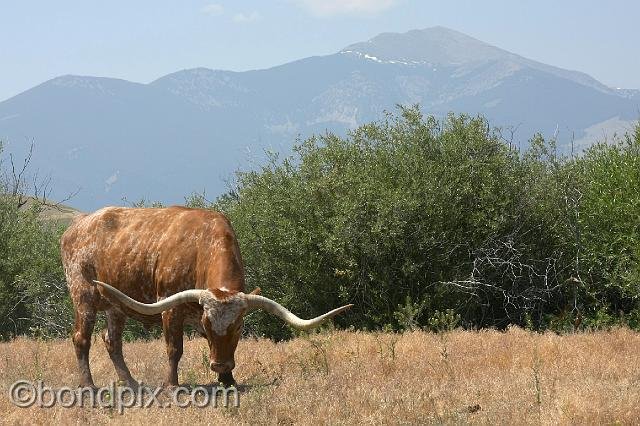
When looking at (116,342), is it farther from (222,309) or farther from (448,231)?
(448,231)

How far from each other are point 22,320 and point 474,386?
96.4ft

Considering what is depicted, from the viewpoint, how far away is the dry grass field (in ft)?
28.1

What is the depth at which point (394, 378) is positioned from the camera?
1115cm

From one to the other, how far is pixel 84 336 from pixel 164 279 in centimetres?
188

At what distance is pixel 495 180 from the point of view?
26750 millimetres

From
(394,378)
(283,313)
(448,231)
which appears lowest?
(448,231)

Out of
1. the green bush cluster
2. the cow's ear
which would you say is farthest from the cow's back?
the green bush cluster

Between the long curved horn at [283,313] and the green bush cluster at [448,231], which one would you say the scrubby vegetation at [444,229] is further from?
the long curved horn at [283,313]

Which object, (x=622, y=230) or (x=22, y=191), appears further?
(x=22, y=191)

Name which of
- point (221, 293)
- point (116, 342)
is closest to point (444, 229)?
point (116, 342)

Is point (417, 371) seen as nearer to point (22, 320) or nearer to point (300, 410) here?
point (300, 410)

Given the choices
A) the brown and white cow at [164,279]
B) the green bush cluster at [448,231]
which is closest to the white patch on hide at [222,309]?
the brown and white cow at [164,279]

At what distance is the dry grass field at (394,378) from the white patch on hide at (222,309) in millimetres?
943

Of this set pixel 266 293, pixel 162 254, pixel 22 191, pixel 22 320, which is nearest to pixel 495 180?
pixel 266 293
